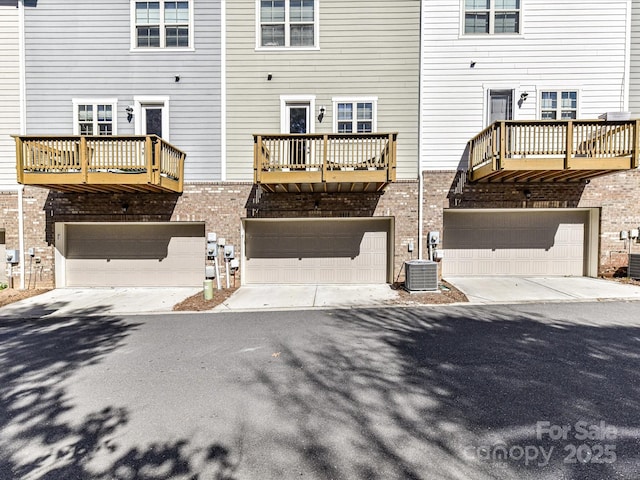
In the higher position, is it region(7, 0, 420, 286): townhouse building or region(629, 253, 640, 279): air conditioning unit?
region(7, 0, 420, 286): townhouse building

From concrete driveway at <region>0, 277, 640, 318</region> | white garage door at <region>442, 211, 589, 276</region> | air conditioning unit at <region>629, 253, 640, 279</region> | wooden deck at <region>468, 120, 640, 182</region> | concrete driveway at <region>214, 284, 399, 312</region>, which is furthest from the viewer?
white garage door at <region>442, 211, 589, 276</region>

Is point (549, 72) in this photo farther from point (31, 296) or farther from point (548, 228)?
point (31, 296)

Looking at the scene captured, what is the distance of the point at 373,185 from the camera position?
8.79 meters

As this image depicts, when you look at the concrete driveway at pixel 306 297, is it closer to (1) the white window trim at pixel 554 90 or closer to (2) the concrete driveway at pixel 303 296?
(2) the concrete driveway at pixel 303 296

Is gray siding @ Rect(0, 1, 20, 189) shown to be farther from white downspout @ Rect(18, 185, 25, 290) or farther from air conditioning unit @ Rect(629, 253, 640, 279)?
air conditioning unit @ Rect(629, 253, 640, 279)

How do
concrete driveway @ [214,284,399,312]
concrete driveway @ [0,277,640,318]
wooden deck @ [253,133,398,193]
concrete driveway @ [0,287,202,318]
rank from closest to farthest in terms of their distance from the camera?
concrete driveway @ [0,287,202,318]
concrete driveway @ [0,277,640,318]
concrete driveway @ [214,284,399,312]
wooden deck @ [253,133,398,193]

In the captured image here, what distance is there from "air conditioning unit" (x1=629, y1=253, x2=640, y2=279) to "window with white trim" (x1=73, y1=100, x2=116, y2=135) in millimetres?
15944

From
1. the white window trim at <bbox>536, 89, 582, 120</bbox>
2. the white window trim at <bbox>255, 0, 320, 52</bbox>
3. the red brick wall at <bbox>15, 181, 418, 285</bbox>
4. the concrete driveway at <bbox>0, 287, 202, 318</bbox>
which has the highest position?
the white window trim at <bbox>255, 0, 320, 52</bbox>

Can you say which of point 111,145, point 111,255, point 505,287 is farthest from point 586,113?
point 111,255

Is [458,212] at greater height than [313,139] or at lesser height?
lesser

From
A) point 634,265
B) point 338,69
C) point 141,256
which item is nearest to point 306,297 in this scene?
point 141,256

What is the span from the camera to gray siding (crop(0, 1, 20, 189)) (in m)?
9.43

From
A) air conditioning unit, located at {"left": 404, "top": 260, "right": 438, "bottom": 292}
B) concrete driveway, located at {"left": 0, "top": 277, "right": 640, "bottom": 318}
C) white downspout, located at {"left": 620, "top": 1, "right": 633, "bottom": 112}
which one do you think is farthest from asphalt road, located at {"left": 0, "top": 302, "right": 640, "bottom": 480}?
white downspout, located at {"left": 620, "top": 1, "right": 633, "bottom": 112}

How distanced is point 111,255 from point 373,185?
8.57 m
